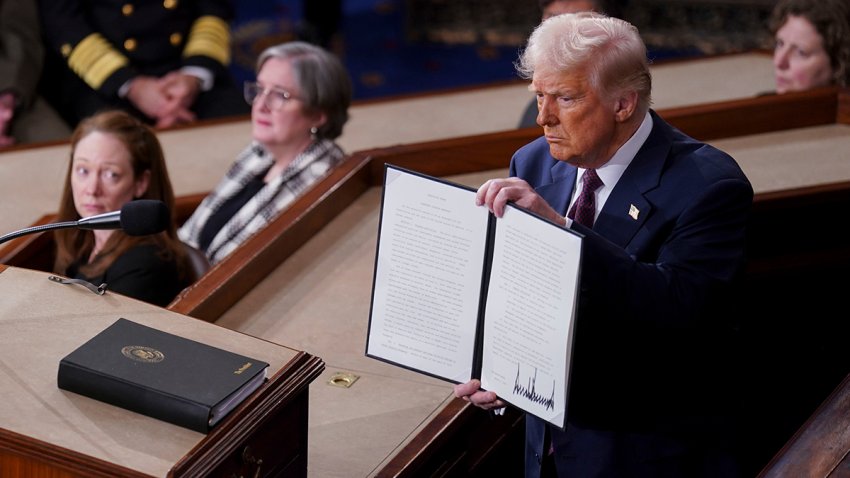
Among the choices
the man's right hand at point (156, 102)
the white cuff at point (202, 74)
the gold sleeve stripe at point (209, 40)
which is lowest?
the man's right hand at point (156, 102)

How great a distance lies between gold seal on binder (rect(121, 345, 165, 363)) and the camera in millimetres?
1880

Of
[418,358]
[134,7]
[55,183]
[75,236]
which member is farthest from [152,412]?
[134,7]

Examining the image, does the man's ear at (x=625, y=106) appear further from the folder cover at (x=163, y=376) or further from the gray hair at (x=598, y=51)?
the folder cover at (x=163, y=376)

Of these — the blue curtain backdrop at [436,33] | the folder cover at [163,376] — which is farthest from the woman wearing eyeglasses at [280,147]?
the blue curtain backdrop at [436,33]

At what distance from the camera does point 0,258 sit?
133 inches

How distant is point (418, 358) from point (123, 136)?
1.46 m

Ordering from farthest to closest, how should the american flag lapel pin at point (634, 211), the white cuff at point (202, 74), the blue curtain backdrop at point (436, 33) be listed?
the blue curtain backdrop at point (436, 33)
the white cuff at point (202, 74)
the american flag lapel pin at point (634, 211)

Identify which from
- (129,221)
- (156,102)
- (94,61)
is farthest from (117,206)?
(94,61)

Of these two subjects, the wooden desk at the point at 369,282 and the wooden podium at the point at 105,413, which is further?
the wooden desk at the point at 369,282

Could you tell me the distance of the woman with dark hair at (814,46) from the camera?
409cm

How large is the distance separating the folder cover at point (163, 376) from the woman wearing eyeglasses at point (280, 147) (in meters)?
1.86

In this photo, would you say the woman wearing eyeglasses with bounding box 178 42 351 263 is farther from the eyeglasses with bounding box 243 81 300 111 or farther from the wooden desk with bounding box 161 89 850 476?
the wooden desk with bounding box 161 89 850 476

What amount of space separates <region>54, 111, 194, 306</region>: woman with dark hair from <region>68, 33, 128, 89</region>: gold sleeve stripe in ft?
6.32

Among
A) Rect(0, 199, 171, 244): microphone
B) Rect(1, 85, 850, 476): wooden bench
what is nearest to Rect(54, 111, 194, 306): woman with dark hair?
Rect(1, 85, 850, 476): wooden bench
